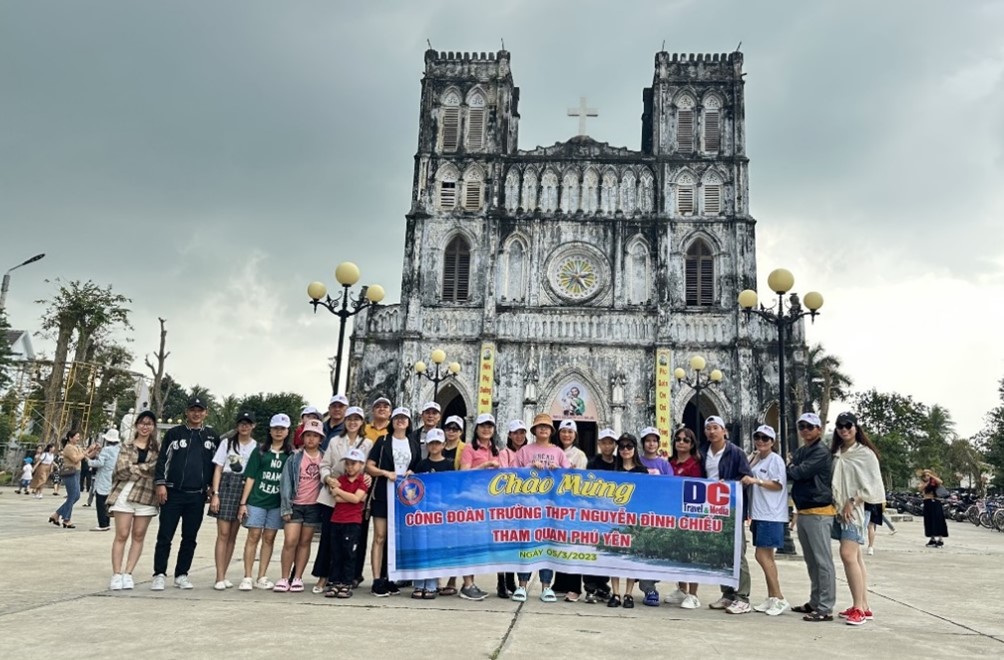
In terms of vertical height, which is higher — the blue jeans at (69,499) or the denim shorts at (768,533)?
the denim shorts at (768,533)

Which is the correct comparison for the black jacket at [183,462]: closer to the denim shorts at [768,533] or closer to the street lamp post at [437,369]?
the denim shorts at [768,533]

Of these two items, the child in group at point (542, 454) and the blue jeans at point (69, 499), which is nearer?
the child in group at point (542, 454)

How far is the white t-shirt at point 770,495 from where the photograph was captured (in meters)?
6.18

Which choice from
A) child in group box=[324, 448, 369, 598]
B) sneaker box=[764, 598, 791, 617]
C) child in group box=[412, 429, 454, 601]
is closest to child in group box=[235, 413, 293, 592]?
child in group box=[324, 448, 369, 598]

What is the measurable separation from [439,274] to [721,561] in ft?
72.6

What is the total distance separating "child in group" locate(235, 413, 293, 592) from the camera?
6316 millimetres

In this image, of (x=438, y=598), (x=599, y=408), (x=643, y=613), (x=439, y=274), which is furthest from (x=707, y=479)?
(x=439, y=274)

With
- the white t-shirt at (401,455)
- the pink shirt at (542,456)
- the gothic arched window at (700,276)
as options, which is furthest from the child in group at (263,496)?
the gothic arched window at (700,276)

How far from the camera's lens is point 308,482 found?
20.7 feet

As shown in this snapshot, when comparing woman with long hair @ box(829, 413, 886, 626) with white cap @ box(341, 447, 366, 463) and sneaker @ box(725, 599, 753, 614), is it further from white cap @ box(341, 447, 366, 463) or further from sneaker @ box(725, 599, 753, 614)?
white cap @ box(341, 447, 366, 463)

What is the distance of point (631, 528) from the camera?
251 inches

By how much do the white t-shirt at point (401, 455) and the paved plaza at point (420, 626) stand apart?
3.50 ft

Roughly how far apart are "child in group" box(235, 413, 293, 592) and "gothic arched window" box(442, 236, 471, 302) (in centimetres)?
2121

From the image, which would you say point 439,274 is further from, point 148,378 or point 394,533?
point 394,533
